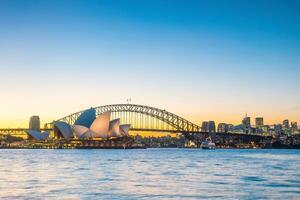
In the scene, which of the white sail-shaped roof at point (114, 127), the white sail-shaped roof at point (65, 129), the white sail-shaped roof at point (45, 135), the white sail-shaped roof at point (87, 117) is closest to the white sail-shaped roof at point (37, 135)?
the white sail-shaped roof at point (45, 135)

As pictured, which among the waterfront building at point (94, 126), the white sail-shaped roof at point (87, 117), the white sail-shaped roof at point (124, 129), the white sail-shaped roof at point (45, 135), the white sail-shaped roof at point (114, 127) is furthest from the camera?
the white sail-shaped roof at point (45, 135)

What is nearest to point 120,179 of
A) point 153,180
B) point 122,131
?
point 153,180

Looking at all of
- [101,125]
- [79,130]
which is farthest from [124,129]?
[79,130]

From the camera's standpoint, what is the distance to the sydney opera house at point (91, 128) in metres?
120

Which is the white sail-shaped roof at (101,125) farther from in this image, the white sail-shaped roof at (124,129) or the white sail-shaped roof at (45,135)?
the white sail-shaped roof at (45,135)

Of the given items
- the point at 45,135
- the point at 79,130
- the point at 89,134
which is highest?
the point at 79,130

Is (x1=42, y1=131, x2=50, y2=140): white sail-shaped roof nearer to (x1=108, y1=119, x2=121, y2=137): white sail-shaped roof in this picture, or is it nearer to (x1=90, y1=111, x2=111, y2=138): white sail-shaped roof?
(x1=108, y1=119, x2=121, y2=137): white sail-shaped roof

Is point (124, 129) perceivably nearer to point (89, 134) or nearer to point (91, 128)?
point (89, 134)

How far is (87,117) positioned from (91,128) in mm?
3539

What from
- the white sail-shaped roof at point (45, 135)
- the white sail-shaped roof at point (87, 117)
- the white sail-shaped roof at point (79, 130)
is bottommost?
the white sail-shaped roof at point (45, 135)

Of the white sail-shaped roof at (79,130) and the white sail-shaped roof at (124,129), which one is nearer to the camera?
the white sail-shaped roof at (79,130)

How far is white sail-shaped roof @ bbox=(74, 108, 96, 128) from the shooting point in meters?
118

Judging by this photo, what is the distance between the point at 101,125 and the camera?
397 feet

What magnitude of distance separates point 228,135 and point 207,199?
129965 mm
